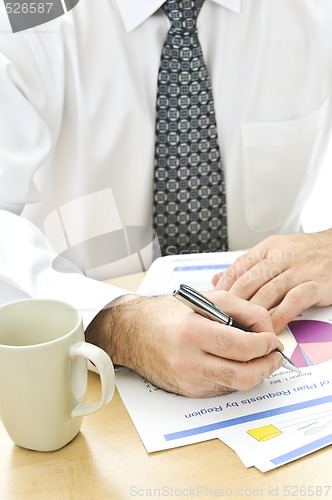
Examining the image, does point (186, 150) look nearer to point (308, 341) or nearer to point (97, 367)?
point (308, 341)

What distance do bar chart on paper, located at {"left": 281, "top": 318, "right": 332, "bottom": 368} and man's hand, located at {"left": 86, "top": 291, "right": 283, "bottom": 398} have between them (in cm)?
7

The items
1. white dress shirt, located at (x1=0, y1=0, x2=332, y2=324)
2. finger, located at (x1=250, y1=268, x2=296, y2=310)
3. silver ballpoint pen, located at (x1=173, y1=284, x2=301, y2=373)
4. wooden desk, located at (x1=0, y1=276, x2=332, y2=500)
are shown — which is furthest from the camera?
white dress shirt, located at (x1=0, y1=0, x2=332, y2=324)

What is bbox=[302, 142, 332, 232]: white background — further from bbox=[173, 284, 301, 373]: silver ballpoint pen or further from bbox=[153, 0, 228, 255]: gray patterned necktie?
bbox=[173, 284, 301, 373]: silver ballpoint pen

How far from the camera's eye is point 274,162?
55.9 inches

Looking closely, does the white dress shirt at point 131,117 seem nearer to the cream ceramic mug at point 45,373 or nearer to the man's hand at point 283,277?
the man's hand at point 283,277

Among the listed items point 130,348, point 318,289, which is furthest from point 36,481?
point 318,289

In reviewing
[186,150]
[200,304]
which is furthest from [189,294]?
[186,150]

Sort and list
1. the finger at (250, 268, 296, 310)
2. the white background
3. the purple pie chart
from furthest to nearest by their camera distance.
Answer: the white background → the finger at (250, 268, 296, 310) → the purple pie chart

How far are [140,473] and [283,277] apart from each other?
16.3 inches

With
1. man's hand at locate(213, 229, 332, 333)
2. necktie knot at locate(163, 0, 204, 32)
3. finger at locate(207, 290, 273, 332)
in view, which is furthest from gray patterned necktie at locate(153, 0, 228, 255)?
finger at locate(207, 290, 273, 332)

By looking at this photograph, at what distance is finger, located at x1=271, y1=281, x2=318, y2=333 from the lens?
0.89 meters

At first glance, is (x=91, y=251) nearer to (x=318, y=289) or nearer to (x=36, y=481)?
(x=318, y=289)

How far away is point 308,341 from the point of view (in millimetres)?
860

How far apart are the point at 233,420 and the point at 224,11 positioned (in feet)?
2.90
